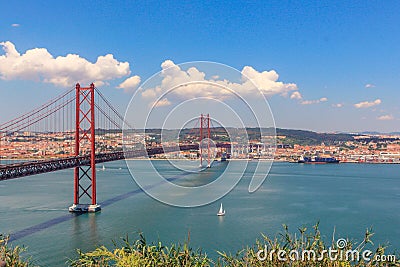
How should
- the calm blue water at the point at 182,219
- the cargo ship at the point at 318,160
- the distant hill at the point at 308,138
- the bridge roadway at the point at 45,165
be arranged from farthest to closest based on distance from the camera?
the distant hill at the point at 308,138, the cargo ship at the point at 318,160, the bridge roadway at the point at 45,165, the calm blue water at the point at 182,219

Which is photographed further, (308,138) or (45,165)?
(308,138)

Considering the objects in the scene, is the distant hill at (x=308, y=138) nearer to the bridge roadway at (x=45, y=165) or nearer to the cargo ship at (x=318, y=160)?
the cargo ship at (x=318, y=160)

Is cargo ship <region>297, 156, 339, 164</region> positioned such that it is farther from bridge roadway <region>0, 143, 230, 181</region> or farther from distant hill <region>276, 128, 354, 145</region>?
bridge roadway <region>0, 143, 230, 181</region>

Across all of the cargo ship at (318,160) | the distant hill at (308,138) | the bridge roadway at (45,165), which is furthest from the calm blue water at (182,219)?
the distant hill at (308,138)

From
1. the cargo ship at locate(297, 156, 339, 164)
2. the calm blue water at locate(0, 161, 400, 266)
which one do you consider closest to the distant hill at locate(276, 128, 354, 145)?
the cargo ship at locate(297, 156, 339, 164)

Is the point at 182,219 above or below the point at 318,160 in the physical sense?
below

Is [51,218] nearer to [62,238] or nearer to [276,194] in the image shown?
[62,238]

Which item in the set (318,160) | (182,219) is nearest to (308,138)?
(318,160)

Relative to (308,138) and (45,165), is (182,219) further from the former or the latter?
(308,138)
